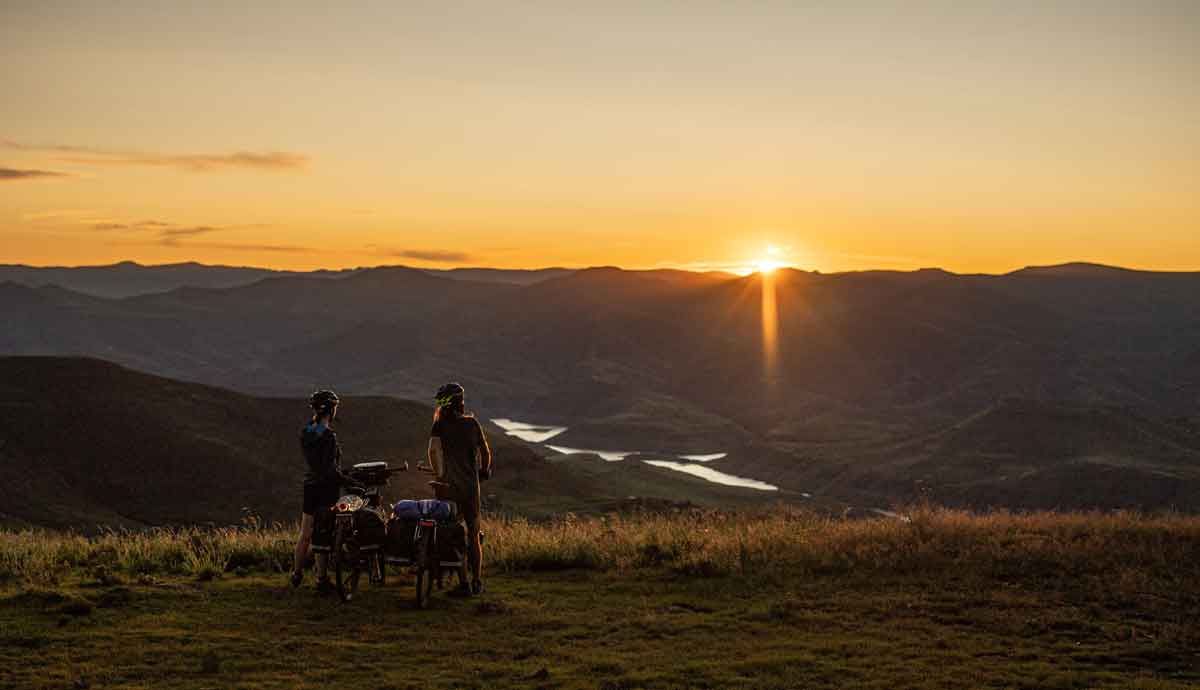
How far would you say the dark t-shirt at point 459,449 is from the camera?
502 inches

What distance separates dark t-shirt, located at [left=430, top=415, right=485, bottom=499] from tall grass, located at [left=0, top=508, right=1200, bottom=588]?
2.81 metres

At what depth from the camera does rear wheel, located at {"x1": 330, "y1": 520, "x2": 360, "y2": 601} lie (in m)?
12.5

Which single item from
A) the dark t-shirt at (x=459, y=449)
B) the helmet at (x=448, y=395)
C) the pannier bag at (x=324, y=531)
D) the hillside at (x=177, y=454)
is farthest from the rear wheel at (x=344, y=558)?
the hillside at (x=177, y=454)

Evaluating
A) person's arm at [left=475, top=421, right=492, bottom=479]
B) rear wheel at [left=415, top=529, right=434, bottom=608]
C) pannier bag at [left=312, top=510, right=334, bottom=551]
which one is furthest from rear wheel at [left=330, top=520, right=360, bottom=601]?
person's arm at [left=475, top=421, right=492, bottom=479]

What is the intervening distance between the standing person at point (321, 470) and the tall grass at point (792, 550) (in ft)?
7.23

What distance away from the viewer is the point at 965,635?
11.2 metres

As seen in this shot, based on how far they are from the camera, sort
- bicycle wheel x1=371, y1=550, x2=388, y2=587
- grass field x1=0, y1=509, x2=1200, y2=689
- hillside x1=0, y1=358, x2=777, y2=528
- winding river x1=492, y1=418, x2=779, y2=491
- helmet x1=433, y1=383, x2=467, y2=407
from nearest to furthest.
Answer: grass field x1=0, y1=509, x2=1200, y2=689, helmet x1=433, y1=383, x2=467, y2=407, bicycle wheel x1=371, y1=550, x2=388, y2=587, hillside x1=0, y1=358, x2=777, y2=528, winding river x1=492, y1=418, x2=779, y2=491

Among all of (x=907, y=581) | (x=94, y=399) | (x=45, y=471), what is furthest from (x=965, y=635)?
(x=94, y=399)

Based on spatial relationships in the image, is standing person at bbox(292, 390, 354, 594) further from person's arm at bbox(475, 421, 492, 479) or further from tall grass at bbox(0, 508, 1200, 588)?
tall grass at bbox(0, 508, 1200, 588)

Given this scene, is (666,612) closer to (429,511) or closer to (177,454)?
(429,511)

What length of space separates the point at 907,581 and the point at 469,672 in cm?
644

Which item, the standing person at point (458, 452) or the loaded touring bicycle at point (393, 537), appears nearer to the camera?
the loaded touring bicycle at point (393, 537)

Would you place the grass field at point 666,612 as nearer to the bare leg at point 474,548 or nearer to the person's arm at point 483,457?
the bare leg at point 474,548

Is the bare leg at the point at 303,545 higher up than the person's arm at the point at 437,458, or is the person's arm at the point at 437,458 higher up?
the person's arm at the point at 437,458
